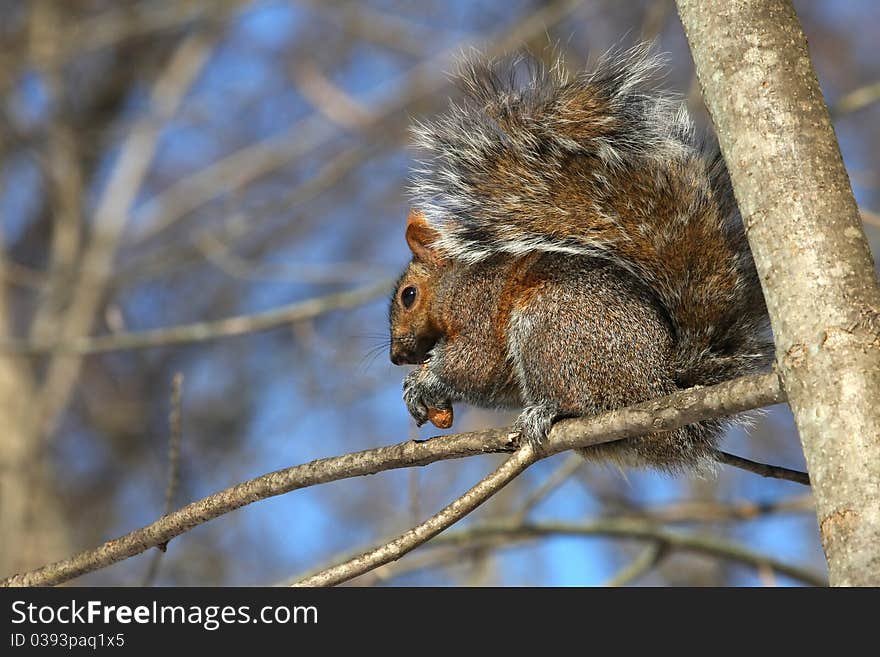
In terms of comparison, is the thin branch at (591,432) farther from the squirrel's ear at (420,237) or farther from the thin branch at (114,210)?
the thin branch at (114,210)

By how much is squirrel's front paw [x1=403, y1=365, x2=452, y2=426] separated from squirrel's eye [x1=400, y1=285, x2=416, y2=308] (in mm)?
268

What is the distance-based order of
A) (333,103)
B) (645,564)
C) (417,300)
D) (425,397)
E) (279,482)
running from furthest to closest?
(333,103) < (645,564) < (417,300) < (425,397) < (279,482)

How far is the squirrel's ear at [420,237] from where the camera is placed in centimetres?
288

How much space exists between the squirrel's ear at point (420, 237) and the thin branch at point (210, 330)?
31.5 inches

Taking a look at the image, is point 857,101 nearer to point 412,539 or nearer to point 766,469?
point 766,469

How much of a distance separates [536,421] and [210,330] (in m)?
1.97

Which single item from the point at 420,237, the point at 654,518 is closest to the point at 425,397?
the point at 420,237

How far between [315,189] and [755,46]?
11.1 ft

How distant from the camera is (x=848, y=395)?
1.32 m

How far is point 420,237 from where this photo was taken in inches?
114

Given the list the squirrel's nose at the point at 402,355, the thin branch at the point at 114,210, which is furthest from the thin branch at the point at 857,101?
the thin branch at the point at 114,210

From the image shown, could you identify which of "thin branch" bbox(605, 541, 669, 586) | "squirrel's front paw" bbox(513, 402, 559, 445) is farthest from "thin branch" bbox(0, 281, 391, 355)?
"squirrel's front paw" bbox(513, 402, 559, 445)

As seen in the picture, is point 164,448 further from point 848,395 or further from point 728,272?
point 848,395

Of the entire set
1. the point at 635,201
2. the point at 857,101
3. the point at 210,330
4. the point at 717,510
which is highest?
the point at 857,101
